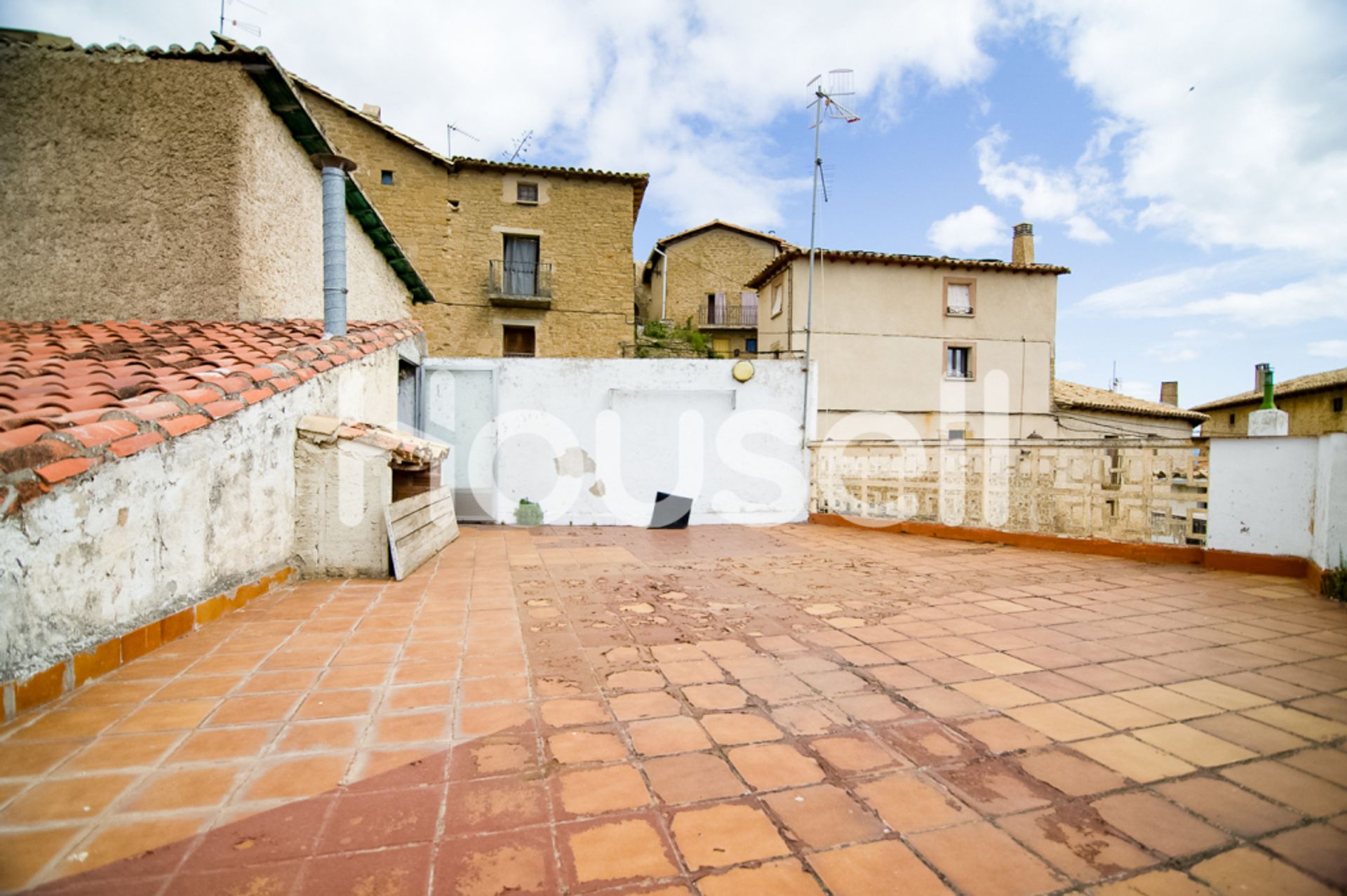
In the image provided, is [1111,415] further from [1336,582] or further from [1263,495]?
[1336,582]

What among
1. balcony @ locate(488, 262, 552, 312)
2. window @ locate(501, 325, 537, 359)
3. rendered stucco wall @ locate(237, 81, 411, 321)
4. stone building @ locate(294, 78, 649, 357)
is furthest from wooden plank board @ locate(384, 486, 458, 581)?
window @ locate(501, 325, 537, 359)

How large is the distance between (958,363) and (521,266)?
602 inches

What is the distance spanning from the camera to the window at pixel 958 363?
65.7ft

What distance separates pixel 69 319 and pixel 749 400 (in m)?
8.46

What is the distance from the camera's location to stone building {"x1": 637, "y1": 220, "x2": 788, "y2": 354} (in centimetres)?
2794

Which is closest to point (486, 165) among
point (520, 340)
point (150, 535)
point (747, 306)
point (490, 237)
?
point (490, 237)

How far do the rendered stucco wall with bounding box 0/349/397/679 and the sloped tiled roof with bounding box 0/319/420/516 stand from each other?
0.31 ft

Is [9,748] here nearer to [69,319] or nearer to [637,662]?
[637,662]

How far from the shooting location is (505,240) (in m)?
19.7

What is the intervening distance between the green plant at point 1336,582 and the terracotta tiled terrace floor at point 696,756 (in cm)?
61

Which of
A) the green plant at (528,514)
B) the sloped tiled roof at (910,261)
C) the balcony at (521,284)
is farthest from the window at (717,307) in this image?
the green plant at (528,514)

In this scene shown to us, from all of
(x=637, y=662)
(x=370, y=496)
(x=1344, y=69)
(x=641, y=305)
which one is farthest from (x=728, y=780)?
(x=641, y=305)

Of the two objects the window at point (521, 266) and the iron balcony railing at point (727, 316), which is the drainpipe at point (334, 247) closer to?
the window at point (521, 266)

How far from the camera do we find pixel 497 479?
9391 mm
